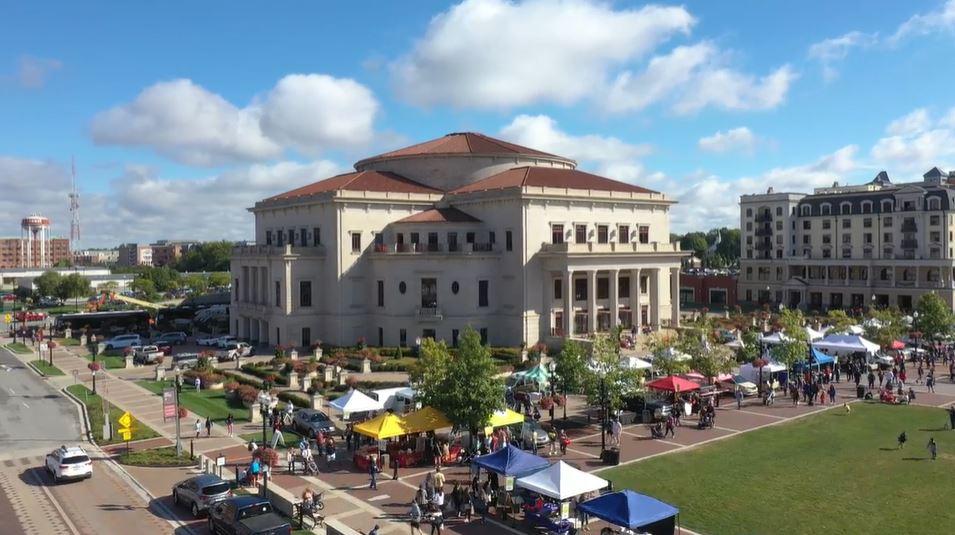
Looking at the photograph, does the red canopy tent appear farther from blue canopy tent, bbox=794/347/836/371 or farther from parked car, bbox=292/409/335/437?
parked car, bbox=292/409/335/437

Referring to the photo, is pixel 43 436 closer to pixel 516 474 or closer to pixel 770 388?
pixel 516 474

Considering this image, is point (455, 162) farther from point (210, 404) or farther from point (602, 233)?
point (210, 404)

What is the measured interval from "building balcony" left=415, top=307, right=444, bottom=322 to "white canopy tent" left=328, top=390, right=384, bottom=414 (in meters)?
27.5

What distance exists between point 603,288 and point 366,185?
24008 millimetres

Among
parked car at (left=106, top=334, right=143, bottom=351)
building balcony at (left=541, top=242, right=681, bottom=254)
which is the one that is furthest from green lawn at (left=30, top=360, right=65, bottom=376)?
building balcony at (left=541, top=242, right=681, bottom=254)

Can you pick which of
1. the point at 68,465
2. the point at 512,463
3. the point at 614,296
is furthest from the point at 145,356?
the point at 512,463

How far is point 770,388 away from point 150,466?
111 feet

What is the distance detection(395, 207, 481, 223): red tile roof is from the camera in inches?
2586

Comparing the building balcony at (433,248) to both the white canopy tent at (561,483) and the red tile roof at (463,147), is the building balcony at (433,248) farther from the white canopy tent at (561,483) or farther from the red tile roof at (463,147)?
the white canopy tent at (561,483)

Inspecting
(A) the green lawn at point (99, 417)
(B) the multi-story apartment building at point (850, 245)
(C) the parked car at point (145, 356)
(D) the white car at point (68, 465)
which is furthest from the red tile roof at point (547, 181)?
(B) the multi-story apartment building at point (850, 245)

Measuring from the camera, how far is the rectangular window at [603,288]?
67500 millimetres

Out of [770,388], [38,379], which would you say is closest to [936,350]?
[770,388]

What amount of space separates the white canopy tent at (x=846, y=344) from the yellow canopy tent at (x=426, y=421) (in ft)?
108

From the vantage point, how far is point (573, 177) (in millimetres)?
70562
